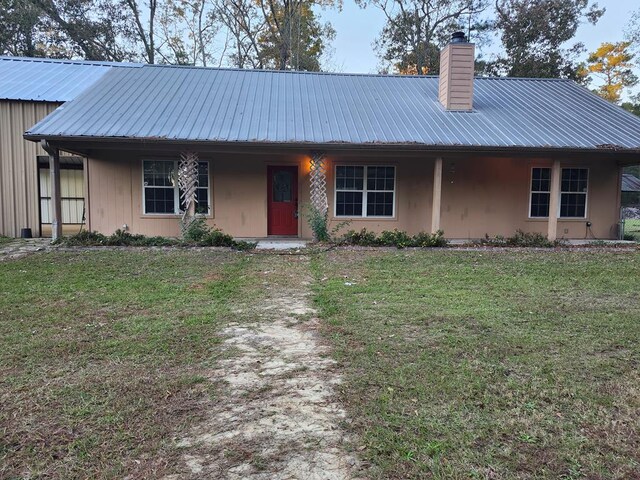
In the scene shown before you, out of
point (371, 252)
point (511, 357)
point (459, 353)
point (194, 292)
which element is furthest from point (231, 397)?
point (371, 252)

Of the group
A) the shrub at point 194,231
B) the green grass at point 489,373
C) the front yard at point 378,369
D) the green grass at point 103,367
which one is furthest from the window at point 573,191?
the green grass at point 103,367

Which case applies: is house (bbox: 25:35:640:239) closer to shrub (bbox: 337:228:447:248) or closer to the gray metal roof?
the gray metal roof

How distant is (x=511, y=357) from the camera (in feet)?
12.5

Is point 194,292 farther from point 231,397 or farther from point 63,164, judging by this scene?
point 63,164

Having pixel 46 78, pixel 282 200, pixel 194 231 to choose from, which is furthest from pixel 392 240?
pixel 46 78

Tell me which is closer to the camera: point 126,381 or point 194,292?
point 126,381

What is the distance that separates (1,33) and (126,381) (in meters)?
25.5

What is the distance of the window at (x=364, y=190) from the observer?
12.1m

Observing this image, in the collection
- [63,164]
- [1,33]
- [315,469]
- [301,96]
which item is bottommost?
[315,469]

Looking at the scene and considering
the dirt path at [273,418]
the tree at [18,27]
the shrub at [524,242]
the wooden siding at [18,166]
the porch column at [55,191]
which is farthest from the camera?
the tree at [18,27]

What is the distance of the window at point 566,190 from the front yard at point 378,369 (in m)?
5.68

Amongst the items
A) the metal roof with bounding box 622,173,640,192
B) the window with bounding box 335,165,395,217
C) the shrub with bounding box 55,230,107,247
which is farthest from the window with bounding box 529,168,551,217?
the shrub with bounding box 55,230,107,247

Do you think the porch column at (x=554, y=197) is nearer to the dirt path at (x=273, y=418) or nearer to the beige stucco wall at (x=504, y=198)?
the beige stucco wall at (x=504, y=198)

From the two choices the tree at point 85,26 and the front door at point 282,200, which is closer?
the front door at point 282,200
